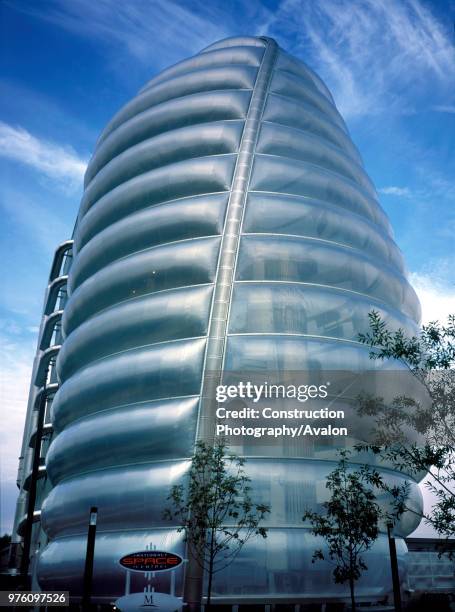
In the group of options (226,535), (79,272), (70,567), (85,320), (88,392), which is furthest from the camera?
(79,272)

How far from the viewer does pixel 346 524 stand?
23078 millimetres

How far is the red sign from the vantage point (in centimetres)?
2148

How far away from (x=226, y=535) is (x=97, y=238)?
61.3ft

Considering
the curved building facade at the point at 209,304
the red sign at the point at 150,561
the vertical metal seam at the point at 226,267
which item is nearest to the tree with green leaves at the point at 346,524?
the curved building facade at the point at 209,304

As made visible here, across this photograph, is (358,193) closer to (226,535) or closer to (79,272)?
(79,272)

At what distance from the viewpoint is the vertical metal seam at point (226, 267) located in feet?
83.5

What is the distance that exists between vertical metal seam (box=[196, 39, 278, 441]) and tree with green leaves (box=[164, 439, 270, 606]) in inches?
54.9

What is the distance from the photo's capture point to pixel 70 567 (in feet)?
84.8

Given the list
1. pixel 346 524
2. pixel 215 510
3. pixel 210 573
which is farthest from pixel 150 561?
pixel 346 524

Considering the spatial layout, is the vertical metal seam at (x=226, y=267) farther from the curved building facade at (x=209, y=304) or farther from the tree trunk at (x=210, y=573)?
the tree trunk at (x=210, y=573)

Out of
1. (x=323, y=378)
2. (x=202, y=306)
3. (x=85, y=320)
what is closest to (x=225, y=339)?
(x=202, y=306)

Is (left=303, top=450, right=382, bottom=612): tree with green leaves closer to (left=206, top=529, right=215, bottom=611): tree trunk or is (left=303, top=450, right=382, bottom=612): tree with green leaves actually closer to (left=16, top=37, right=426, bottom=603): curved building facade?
(left=16, top=37, right=426, bottom=603): curved building facade

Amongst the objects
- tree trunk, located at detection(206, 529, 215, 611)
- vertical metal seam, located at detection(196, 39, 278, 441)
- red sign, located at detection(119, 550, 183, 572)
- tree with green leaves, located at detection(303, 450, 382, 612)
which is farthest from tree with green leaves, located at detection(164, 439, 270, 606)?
tree with green leaves, located at detection(303, 450, 382, 612)

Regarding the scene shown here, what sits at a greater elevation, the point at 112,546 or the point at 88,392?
the point at 88,392
